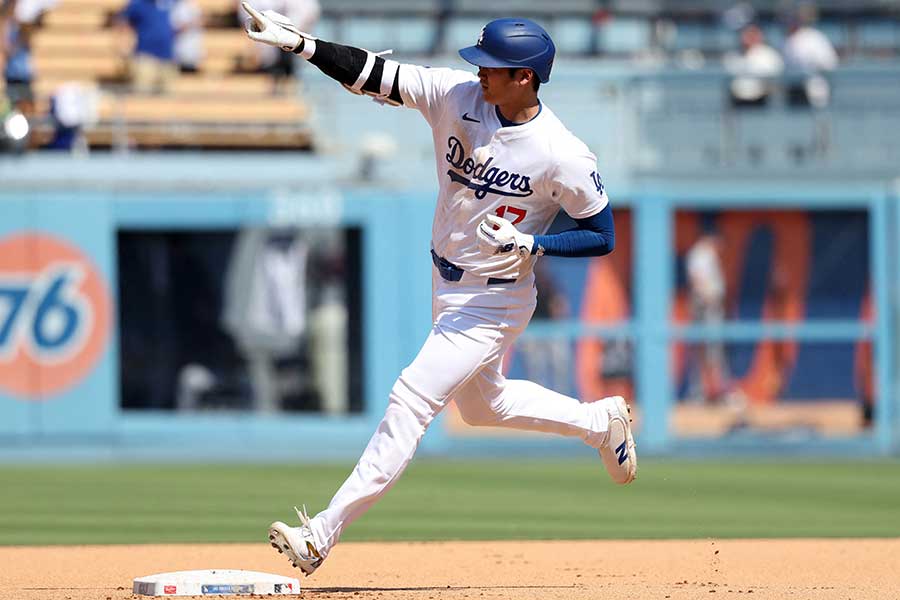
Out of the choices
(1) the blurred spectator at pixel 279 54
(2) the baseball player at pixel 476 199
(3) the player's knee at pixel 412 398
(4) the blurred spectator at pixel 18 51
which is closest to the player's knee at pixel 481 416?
(2) the baseball player at pixel 476 199

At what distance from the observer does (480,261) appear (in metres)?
5.61

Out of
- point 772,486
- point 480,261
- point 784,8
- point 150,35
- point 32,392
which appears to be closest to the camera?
point 480,261

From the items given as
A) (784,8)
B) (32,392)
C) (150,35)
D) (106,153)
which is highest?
(784,8)

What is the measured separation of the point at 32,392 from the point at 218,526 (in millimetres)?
5497

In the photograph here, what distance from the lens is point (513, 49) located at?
5430mm

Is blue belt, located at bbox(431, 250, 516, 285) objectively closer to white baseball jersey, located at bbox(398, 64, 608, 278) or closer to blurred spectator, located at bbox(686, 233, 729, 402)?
white baseball jersey, located at bbox(398, 64, 608, 278)

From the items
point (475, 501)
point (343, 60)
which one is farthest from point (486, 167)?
point (475, 501)

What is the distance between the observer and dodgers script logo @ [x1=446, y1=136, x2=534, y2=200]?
18.1ft

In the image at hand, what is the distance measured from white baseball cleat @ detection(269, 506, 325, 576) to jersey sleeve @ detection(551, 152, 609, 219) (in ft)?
4.61

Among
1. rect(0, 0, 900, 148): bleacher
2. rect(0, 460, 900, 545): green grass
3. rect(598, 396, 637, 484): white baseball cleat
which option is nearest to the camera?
rect(598, 396, 637, 484): white baseball cleat

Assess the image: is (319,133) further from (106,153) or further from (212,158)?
(106,153)

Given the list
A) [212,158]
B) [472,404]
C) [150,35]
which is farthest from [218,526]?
[150,35]

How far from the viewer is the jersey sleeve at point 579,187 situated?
5539 millimetres

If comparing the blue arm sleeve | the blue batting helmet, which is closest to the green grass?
the blue arm sleeve
